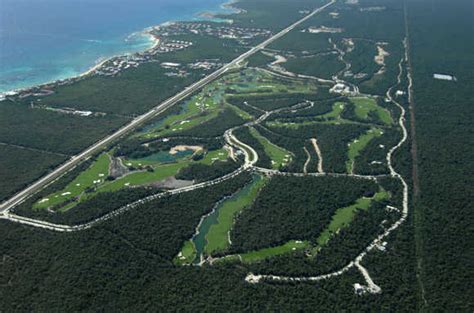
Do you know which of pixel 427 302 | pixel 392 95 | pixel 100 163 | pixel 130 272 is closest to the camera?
pixel 427 302

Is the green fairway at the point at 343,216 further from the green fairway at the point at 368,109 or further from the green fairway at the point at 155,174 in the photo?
the green fairway at the point at 368,109

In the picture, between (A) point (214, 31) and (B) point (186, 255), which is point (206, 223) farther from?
(A) point (214, 31)

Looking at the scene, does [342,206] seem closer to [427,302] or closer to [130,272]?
[427,302]

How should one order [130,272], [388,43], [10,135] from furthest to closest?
[388,43], [10,135], [130,272]

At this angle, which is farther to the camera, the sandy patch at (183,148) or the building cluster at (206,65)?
the building cluster at (206,65)

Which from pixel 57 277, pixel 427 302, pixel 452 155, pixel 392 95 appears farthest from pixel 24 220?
pixel 392 95

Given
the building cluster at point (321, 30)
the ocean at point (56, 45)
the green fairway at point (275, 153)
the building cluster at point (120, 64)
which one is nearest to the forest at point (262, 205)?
the green fairway at point (275, 153)

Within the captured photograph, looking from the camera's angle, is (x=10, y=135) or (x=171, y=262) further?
(x=10, y=135)

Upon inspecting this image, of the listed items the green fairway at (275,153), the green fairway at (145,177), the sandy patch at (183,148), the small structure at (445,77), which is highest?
the green fairway at (145,177)
